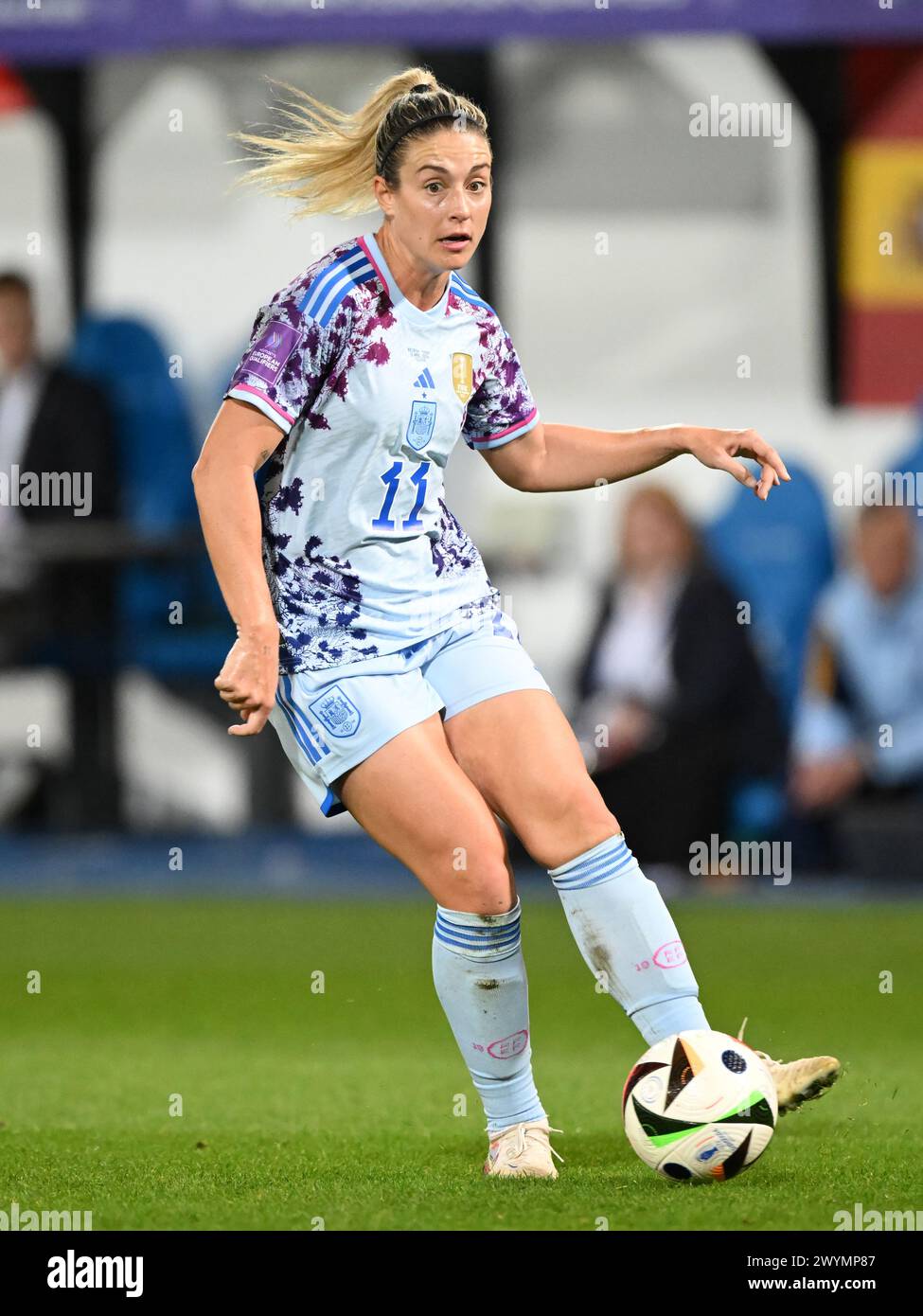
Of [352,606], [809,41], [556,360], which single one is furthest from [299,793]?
[352,606]

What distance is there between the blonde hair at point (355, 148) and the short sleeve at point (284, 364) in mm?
376

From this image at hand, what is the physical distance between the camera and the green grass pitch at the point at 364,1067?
4750mm

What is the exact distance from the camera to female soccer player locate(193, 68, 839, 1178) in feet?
15.9

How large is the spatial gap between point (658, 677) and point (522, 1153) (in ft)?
24.0

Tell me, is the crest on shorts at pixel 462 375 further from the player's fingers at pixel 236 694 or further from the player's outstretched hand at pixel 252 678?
the player's fingers at pixel 236 694

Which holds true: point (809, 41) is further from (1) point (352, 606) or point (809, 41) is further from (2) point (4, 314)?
(1) point (352, 606)

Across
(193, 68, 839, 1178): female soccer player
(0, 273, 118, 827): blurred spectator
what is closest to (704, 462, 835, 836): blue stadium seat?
(0, 273, 118, 827): blurred spectator

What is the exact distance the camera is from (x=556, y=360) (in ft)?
49.4

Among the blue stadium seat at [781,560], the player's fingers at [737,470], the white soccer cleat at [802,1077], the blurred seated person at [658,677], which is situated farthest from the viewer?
the blue stadium seat at [781,560]

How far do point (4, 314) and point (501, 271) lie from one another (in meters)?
3.27

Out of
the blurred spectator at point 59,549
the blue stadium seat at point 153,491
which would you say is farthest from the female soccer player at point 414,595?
the blue stadium seat at point 153,491

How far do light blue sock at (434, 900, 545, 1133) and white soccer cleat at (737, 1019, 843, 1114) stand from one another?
0.54m

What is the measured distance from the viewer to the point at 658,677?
12.3m

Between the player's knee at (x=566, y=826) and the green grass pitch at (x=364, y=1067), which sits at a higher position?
the player's knee at (x=566, y=826)
